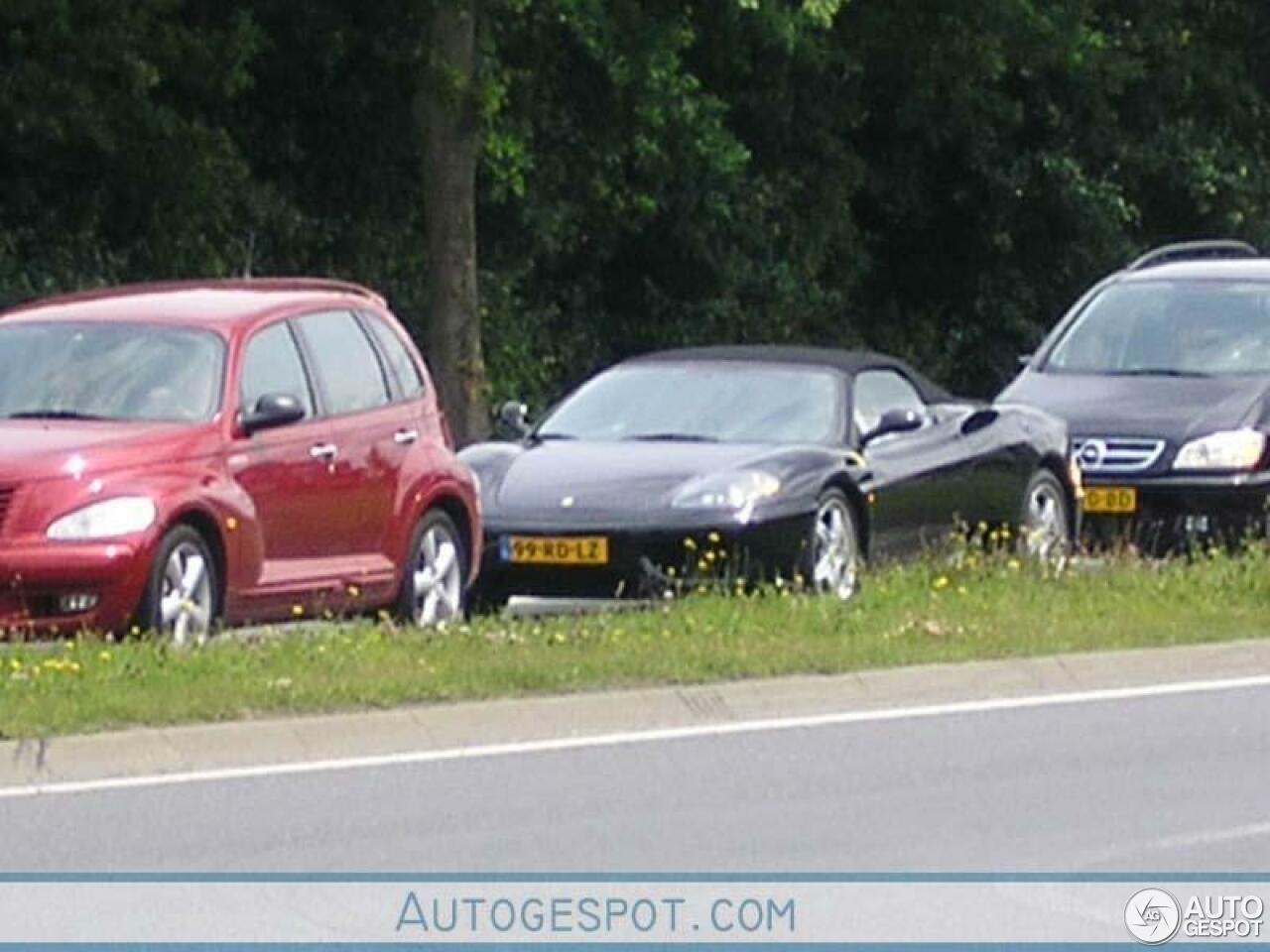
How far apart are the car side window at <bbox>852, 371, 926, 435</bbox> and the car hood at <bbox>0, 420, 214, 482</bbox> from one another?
4.79 meters

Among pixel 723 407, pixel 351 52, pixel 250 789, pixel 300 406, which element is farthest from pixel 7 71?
pixel 250 789

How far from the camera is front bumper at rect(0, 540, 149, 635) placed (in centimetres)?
1507

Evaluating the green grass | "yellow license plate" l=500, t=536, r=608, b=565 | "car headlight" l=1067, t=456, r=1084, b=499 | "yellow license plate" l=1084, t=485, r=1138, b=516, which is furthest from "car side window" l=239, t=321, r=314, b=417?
"yellow license plate" l=1084, t=485, r=1138, b=516

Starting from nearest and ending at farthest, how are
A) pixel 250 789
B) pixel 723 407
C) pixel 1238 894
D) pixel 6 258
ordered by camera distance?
pixel 1238 894 < pixel 250 789 < pixel 723 407 < pixel 6 258

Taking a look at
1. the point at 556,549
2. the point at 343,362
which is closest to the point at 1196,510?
the point at 556,549

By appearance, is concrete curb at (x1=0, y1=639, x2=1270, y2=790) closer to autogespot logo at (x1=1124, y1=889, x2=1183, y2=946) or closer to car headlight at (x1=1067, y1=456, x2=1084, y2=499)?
autogespot logo at (x1=1124, y1=889, x2=1183, y2=946)

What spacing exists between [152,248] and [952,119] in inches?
433

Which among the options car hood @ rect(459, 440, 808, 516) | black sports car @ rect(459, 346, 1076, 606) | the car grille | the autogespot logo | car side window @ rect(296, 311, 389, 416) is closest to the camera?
the autogespot logo

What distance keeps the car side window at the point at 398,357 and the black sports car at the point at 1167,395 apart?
515 cm

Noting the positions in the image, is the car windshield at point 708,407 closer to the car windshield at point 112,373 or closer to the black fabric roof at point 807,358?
the black fabric roof at point 807,358

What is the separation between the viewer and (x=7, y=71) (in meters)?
29.9

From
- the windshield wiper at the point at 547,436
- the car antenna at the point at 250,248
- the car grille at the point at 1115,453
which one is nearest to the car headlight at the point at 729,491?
the windshield wiper at the point at 547,436

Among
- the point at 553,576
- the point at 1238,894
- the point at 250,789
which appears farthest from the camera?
the point at 553,576

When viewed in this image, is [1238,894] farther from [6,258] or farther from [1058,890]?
[6,258]
